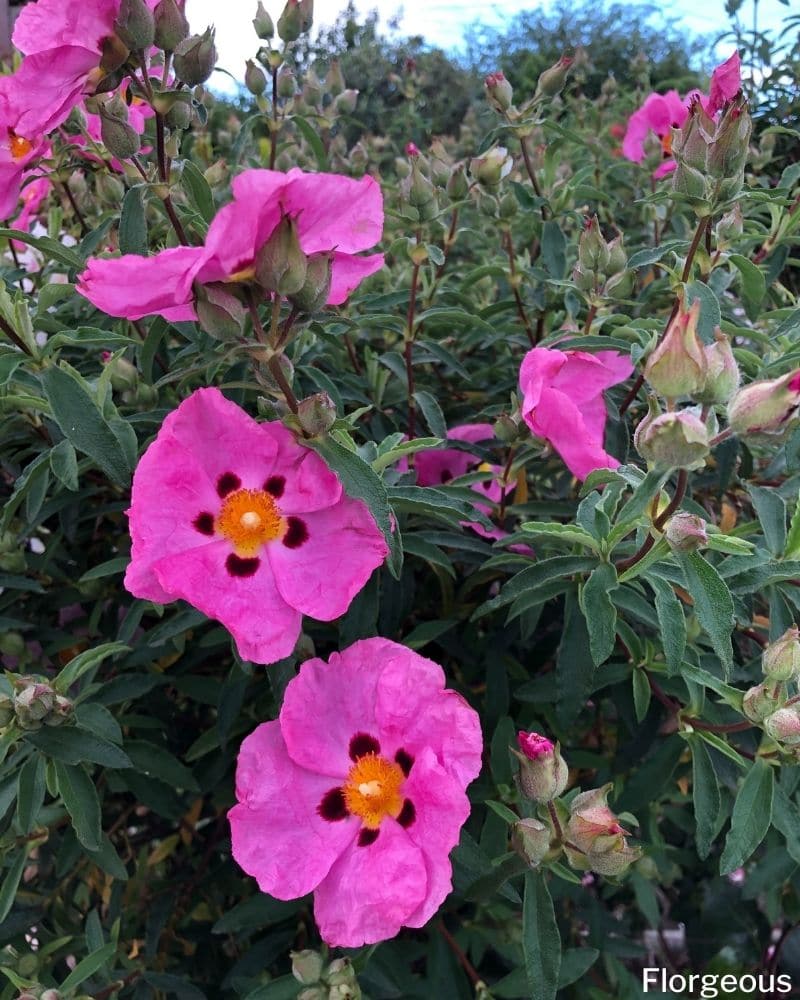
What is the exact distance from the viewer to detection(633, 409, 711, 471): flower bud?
79 cm

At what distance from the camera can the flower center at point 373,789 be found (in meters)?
1.10

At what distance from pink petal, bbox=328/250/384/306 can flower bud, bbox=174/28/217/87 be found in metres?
0.32

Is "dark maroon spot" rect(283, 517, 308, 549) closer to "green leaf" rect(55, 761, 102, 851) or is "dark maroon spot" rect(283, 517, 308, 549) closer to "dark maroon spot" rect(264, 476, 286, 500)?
"dark maroon spot" rect(264, 476, 286, 500)

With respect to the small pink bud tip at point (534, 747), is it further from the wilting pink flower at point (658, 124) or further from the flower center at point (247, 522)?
the wilting pink flower at point (658, 124)

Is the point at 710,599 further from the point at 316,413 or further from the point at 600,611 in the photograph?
the point at 316,413

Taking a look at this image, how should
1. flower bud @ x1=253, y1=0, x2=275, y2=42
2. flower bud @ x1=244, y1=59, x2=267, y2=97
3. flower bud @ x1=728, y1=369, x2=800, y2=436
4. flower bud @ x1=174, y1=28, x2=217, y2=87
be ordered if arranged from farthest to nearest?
1. flower bud @ x1=244, y1=59, x2=267, y2=97
2. flower bud @ x1=253, y1=0, x2=275, y2=42
3. flower bud @ x1=174, y1=28, x2=217, y2=87
4. flower bud @ x1=728, y1=369, x2=800, y2=436

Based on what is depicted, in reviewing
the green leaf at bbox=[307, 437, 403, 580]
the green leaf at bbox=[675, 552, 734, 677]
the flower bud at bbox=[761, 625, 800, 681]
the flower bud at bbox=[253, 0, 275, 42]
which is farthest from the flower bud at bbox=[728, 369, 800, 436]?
the flower bud at bbox=[253, 0, 275, 42]

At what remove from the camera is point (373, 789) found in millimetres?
1099

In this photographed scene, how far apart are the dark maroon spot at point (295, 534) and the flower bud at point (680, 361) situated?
1.39ft

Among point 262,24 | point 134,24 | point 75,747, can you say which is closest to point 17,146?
point 134,24

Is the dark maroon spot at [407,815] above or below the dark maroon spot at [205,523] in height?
below

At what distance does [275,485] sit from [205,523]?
0.10 m

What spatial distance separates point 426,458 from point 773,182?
2545 millimetres

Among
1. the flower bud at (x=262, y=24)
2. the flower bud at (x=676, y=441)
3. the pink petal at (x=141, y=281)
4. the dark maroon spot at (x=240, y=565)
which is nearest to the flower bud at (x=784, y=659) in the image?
the flower bud at (x=676, y=441)
